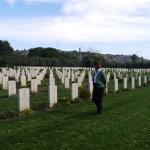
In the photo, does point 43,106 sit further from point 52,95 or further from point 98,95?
point 98,95

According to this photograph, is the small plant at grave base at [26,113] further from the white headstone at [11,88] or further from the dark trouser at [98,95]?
the white headstone at [11,88]

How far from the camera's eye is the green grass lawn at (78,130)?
34.7 feet

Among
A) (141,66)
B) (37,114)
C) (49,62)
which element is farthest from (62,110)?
(141,66)

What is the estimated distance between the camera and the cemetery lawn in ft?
34.7

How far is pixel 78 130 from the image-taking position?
12398 mm

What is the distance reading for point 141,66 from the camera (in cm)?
10150

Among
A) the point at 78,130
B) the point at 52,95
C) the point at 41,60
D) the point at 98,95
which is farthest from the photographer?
the point at 41,60

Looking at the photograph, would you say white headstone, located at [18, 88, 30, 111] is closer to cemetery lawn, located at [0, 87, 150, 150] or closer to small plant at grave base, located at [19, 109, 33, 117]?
small plant at grave base, located at [19, 109, 33, 117]

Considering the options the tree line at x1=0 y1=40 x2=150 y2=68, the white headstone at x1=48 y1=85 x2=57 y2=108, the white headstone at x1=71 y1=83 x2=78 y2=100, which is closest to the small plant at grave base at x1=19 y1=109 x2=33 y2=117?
the white headstone at x1=48 y1=85 x2=57 y2=108

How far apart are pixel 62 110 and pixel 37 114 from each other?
4.73 feet

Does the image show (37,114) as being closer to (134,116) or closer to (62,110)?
(62,110)

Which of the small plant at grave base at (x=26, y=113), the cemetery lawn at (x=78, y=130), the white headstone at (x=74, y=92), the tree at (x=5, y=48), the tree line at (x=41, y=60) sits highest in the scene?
the tree at (x=5, y=48)

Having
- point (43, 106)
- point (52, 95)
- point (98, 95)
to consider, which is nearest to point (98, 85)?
point (98, 95)

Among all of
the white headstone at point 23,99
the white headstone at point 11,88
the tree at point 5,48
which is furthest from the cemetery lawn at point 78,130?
the tree at point 5,48
